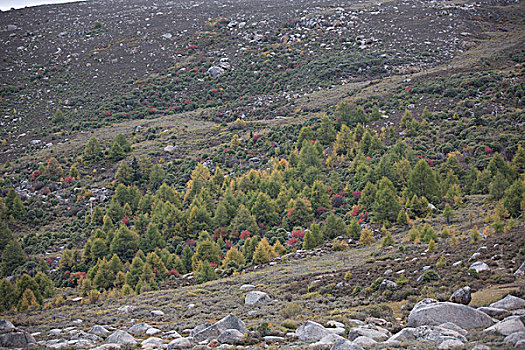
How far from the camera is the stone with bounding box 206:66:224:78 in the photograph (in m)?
115

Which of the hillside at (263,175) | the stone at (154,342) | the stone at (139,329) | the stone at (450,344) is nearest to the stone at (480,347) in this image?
the hillside at (263,175)

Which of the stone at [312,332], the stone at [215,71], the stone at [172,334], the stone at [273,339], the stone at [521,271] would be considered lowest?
the stone at [172,334]

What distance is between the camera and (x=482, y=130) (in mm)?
66250

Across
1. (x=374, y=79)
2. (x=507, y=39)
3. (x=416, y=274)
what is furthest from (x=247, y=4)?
(x=416, y=274)

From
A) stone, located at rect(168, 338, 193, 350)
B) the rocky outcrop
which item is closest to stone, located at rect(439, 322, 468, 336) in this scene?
stone, located at rect(168, 338, 193, 350)

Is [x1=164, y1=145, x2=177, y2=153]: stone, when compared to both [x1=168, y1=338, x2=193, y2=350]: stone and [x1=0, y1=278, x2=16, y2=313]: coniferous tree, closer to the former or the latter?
[x1=0, y1=278, x2=16, y2=313]: coniferous tree

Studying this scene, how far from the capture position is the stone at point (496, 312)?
16031 mm

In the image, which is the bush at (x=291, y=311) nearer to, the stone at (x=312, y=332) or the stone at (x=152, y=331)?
the stone at (x=312, y=332)

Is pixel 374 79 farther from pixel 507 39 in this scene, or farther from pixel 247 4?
pixel 247 4

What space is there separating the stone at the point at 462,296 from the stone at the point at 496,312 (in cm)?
177

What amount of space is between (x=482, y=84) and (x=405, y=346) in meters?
77.4

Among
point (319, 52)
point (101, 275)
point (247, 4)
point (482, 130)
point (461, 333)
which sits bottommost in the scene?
point (101, 275)

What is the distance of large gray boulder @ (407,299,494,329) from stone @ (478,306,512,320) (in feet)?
1.89

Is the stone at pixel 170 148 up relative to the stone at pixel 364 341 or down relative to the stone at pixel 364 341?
down
